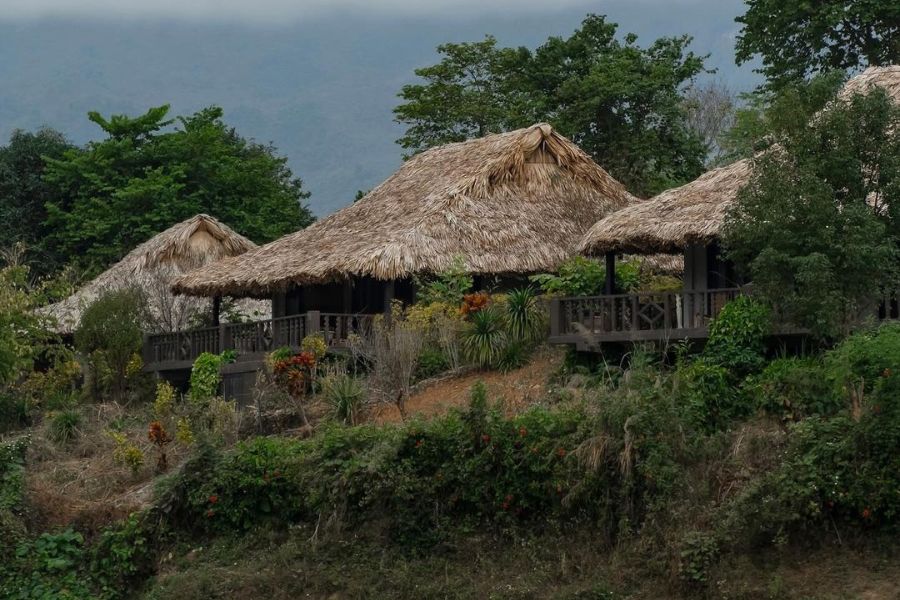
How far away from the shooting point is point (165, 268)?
31938 millimetres

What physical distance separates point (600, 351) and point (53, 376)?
40.2 ft

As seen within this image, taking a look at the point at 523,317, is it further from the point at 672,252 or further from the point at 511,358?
the point at 672,252

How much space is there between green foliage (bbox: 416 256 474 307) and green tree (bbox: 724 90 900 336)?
594 cm

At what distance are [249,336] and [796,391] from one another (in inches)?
466

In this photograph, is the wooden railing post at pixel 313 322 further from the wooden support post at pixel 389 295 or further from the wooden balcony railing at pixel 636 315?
the wooden balcony railing at pixel 636 315

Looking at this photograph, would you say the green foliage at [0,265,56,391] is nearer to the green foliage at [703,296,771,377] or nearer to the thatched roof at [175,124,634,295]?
the thatched roof at [175,124,634,295]

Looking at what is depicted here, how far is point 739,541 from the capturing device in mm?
15078

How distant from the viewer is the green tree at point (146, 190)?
125 feet

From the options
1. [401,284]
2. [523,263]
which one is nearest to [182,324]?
[401,284]

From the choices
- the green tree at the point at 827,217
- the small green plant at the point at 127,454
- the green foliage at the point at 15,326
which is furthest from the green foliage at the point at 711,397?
the green foliage at the point at 15,326

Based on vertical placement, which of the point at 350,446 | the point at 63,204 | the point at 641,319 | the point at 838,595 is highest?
the point at 63,204

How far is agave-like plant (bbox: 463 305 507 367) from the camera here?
22547mm

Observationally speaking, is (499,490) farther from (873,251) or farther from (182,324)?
(182,324)

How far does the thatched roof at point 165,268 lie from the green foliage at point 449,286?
313 inches
